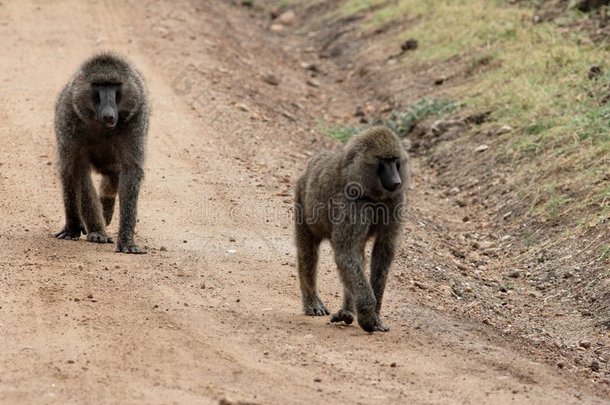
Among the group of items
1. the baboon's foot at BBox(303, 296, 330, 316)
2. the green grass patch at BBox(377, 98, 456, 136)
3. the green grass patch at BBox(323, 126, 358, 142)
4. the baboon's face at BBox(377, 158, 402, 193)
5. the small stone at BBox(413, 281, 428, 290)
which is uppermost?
the baboon's face at BBox(377, 158, 402, 193)

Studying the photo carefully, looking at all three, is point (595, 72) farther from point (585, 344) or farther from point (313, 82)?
point (585, 344)

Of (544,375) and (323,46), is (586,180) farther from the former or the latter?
(323,46)

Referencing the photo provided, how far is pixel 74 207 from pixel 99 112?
35.8 inches

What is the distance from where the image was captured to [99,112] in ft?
28.8

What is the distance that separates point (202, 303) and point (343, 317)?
942mm

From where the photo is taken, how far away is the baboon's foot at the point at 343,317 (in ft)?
25.0

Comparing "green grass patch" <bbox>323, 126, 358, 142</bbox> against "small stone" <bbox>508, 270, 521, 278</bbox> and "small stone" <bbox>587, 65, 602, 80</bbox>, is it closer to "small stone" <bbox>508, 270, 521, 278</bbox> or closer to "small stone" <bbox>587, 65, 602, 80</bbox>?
"small stone" <bbox>587, 65, 602, 80</bbox>

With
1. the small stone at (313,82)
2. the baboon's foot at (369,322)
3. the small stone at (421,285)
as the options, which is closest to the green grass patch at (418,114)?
the small stone at (313,82)

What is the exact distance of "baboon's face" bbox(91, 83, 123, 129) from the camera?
8703 mm

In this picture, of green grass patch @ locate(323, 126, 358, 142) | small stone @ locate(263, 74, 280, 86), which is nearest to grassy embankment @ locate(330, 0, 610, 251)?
green grass patch @ locate(323, 126, 358, 142)

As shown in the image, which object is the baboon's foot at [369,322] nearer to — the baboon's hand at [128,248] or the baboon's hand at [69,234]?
the baboon's hand at [128,248]

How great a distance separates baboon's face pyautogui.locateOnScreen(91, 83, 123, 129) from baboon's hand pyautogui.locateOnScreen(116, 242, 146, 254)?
0.90m

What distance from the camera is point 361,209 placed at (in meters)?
7.50

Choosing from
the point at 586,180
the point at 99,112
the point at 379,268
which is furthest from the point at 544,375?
the point at 586,180
